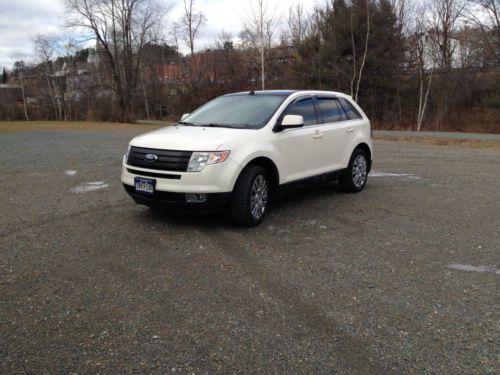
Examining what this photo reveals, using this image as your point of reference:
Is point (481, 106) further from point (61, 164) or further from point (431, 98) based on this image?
point (61, 164)

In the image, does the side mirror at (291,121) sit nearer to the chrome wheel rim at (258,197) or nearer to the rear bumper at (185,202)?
the chrome wheel rim at (258,197)

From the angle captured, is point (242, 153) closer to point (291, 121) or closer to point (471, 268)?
point (291, 121)

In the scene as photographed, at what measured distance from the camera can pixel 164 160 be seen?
524 cm

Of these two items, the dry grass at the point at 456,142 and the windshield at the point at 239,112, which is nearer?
the windshield at the point at 239,112

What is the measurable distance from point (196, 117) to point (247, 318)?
156 inches

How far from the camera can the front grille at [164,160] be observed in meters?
5.14

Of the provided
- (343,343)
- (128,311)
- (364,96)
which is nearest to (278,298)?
(343,343)

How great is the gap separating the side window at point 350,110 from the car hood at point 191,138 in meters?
2.64

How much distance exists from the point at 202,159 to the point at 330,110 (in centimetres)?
294

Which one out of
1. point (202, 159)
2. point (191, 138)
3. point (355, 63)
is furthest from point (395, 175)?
point (355, 63)

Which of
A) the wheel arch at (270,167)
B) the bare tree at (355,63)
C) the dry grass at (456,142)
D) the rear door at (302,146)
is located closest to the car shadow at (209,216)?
the wheel arch at (270,167)

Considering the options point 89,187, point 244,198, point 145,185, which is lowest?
point 89,187

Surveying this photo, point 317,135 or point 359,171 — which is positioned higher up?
point 317,135

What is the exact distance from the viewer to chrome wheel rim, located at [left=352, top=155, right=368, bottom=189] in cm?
765
